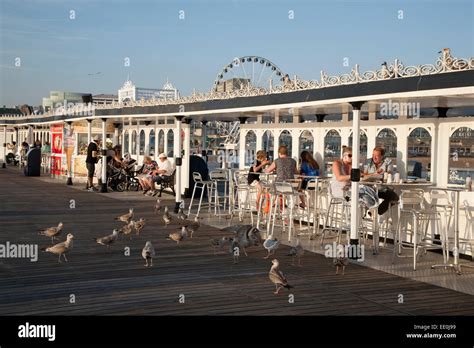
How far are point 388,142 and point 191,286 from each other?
6.06 meters

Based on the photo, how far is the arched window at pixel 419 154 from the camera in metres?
12.3

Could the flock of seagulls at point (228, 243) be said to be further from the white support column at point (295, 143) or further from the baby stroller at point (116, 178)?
the baby stroller at point (116, 178)

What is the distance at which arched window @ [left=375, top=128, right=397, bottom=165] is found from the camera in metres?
13.0

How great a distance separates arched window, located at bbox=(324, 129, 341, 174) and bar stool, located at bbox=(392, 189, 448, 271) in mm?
3117

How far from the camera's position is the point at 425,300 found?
8211mm

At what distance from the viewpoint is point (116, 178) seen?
2455 centimetres

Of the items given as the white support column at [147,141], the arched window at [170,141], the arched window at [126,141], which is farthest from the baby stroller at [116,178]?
the arched window at [126,141]

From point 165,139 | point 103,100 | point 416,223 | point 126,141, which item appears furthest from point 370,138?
point 103,100

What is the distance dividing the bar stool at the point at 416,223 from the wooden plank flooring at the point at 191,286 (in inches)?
35.5

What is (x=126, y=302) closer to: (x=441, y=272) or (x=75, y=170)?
(x=441, y=272)

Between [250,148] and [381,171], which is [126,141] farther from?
[381,171]

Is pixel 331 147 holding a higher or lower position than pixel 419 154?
higher

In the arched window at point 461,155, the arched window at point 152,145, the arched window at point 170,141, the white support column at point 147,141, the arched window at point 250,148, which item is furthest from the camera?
the white support column at point 147,141
